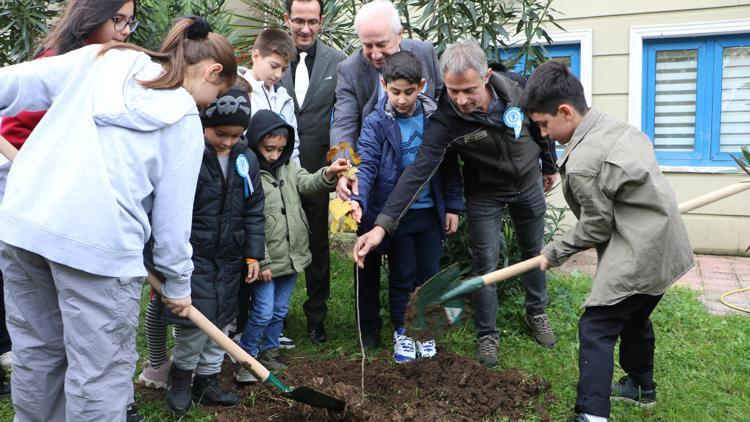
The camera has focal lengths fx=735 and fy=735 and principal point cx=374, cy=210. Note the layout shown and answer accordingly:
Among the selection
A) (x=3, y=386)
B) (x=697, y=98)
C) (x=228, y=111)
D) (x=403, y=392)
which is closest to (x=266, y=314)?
(x=403, y=392)

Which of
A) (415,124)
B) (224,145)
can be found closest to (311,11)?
(415,124)

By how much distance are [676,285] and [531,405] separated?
2.83 meters

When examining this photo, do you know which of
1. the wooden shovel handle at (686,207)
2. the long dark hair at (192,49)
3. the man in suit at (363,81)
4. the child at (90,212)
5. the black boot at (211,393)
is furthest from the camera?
the man in suit at (363,81)

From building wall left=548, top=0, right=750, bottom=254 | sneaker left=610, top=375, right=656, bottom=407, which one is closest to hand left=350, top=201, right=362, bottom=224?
sneaker left=610, top=375, right=656, bottom=407

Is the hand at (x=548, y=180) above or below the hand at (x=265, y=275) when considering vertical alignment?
above

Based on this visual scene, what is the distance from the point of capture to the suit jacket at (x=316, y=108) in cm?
477

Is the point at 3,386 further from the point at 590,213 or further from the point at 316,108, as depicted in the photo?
the point at 590,213

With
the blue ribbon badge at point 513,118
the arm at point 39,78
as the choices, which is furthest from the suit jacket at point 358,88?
the arm at point 39,78

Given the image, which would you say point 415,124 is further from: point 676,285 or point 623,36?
point 623,36

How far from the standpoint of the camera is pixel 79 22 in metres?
2.86

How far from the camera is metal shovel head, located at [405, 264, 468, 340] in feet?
12.4

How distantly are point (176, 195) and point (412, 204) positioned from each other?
183 cm

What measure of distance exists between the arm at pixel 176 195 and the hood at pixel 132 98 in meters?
0.07

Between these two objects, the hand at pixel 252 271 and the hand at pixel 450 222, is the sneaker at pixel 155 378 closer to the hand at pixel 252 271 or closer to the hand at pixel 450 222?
the hand at pixel 252 271
